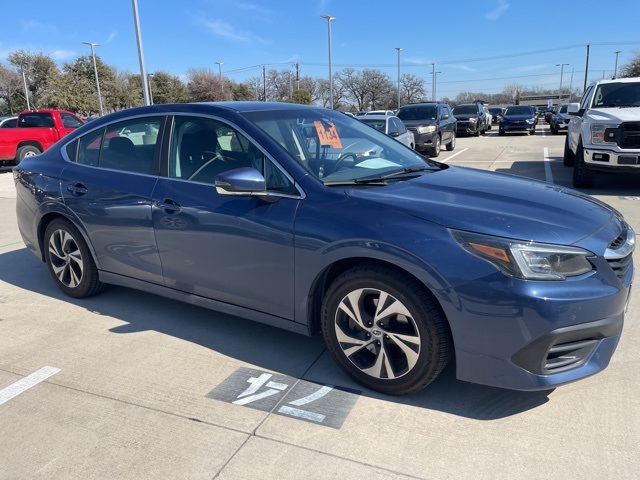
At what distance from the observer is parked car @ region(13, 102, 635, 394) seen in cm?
250

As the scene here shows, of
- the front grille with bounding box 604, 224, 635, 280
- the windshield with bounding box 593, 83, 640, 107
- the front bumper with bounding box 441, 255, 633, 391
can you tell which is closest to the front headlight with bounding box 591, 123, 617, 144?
the windshield with bounding box 593, 83, 640, 107

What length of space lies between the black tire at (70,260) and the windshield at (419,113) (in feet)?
44.8

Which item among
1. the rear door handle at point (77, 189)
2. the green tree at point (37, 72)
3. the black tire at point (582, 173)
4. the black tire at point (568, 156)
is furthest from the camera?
the green tree at point (37, 72)

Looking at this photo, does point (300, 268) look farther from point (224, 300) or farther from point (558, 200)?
point (558, 200)

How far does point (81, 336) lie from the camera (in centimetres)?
387

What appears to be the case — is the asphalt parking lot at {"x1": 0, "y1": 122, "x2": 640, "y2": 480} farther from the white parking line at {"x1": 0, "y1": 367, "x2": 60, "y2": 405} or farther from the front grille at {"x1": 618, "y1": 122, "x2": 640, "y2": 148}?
the front grille at {"x1": 618, "y1": 122, "x2": 640, "y2": 148}

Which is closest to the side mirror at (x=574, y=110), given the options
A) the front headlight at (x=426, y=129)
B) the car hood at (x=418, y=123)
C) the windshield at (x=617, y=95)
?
the windshield at (x=617, y=95)

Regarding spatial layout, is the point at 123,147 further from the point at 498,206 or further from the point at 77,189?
the point at 498,206

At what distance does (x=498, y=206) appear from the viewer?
2809mm

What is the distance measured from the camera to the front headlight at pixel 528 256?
2.45 m

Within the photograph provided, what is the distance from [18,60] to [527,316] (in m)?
62.4

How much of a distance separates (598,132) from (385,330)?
288 inches

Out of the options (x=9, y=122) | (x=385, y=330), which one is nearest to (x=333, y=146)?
(x=385, y=330)

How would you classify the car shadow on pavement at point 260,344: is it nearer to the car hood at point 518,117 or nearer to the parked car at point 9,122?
the parked car at point 9,122
